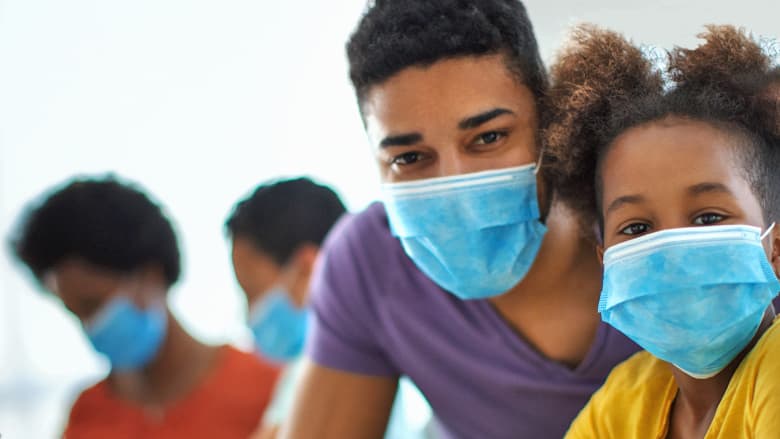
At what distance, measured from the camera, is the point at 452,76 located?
1.05m

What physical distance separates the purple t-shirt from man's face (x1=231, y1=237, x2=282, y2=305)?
68 centimetres

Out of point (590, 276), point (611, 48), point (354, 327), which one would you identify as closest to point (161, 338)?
point (354, 327)

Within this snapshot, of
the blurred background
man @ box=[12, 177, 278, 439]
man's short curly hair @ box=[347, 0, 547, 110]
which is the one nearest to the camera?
man's short curly hair @ box=[347, 0, 547, 110]

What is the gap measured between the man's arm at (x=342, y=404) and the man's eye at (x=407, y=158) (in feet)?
1.15

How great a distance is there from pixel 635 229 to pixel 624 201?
0.03 m

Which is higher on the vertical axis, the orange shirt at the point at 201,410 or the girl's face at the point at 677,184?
the girl's face at the point at 677,184

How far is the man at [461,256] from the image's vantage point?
1.06m

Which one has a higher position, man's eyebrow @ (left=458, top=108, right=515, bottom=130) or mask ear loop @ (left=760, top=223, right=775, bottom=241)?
man's eyebrow @ (left=458, top=108, right=515, bottom=130)

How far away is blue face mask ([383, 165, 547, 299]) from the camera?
1.05 metres

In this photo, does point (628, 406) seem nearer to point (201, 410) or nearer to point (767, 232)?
point (767, 232)

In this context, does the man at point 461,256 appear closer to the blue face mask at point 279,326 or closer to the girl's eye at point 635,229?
the girl's eye at point 635,229

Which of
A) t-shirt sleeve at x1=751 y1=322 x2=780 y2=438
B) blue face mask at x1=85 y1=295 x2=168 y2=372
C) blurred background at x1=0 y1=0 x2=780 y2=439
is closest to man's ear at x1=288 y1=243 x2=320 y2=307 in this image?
blurred background at x1=0 y1=0 x2=780 y2=439

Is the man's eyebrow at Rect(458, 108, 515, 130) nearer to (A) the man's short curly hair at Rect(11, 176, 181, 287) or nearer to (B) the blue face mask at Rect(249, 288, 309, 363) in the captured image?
(B) the blue face mask at Rect(249, 288, 309, 363)

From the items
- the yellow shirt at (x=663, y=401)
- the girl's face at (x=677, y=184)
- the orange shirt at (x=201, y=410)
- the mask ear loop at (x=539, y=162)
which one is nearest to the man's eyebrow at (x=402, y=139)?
the mask ear loop at (x=539, y=162)
